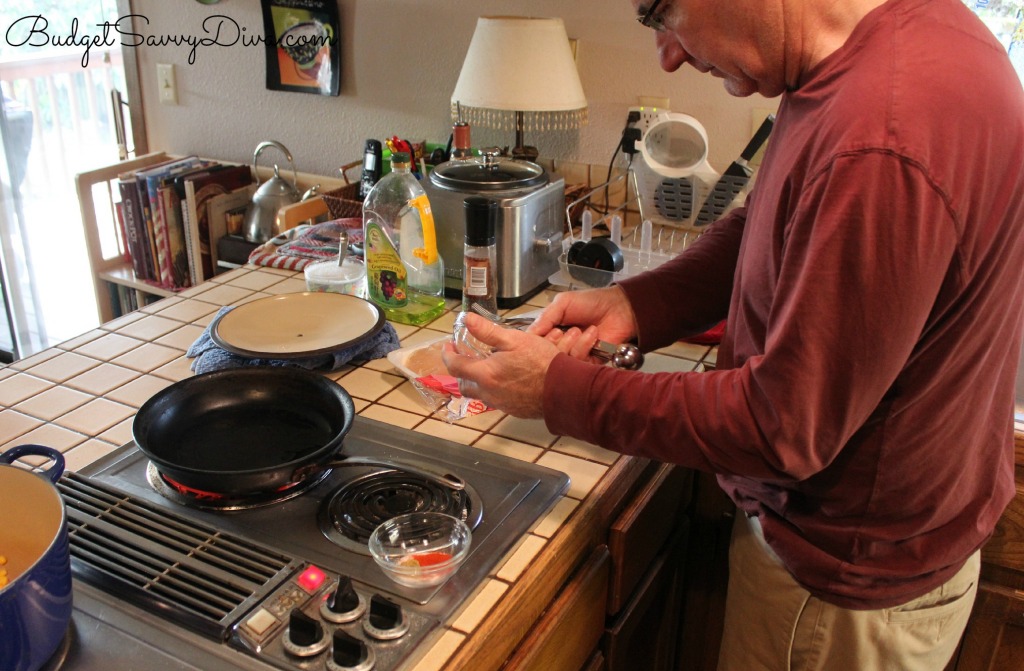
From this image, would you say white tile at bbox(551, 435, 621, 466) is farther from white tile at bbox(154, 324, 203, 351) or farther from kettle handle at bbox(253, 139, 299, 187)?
kettle handle at bbox(253, 139, 299, 187)

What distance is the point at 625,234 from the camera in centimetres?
181

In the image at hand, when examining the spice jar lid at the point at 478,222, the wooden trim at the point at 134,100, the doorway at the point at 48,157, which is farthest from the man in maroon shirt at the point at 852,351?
the doorway at the point at 48,157

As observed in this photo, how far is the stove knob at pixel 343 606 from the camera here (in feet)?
2.59

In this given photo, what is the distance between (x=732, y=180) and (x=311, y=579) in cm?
120

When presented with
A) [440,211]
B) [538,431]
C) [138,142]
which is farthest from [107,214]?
[538,431]

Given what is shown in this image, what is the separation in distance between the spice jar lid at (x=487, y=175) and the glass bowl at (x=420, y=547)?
748mm

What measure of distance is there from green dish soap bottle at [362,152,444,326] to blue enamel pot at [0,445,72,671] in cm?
69

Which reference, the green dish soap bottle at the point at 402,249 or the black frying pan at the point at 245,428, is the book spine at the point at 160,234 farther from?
the black frying pan at the point at 245,428

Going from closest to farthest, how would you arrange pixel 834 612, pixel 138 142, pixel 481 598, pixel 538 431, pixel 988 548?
pixel 481 598 → pixel 834 612 → pixel 538 431 → pixel 988 548 → pixel 138 142

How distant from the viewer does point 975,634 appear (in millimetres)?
1353

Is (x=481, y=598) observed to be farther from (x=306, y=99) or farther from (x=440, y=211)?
(x=306, y=99)

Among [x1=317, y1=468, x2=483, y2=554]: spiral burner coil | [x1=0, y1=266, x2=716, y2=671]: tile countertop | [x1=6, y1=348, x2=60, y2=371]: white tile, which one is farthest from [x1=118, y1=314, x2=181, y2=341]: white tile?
[x1=317, y1=468, x2=483, y2=554]: spiral burner coil

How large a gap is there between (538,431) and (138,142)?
2.05m

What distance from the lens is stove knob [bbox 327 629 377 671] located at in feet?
2.42
